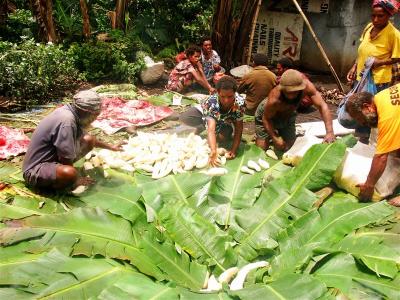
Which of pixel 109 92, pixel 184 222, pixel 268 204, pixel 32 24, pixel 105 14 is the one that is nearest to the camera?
pixel 184 222

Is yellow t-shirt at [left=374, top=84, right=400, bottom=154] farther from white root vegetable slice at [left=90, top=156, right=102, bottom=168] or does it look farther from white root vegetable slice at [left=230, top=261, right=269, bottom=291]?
white root vegetable slice at [left=90, top=156, right=102, bottom=168]

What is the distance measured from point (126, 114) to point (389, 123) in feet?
13.7

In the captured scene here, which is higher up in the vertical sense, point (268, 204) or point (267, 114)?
point (267, 114)

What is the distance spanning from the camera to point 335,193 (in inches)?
180

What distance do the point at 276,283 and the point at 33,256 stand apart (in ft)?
6.01

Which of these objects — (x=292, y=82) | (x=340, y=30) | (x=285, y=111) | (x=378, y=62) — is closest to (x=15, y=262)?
(x=292, y=82)

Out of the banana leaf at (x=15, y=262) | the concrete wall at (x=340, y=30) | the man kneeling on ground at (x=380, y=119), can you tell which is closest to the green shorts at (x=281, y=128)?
the man kneeling on ground at (x=380, y=119)

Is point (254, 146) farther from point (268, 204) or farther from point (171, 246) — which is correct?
point (171, 246)

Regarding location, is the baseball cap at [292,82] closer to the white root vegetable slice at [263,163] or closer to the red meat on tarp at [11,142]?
the white root vegetable slice at [263,163]

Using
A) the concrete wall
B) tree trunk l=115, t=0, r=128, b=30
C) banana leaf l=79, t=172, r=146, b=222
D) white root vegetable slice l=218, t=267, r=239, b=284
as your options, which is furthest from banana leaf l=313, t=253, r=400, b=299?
tree trunk l=115, t=0, r=128, b=30

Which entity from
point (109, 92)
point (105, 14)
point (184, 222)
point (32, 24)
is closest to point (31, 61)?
point (109, 92)

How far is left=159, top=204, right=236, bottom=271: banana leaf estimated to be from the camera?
11.5ft

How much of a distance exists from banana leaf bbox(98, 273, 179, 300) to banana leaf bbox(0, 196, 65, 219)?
4.75 ft

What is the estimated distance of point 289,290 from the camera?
290 cm
